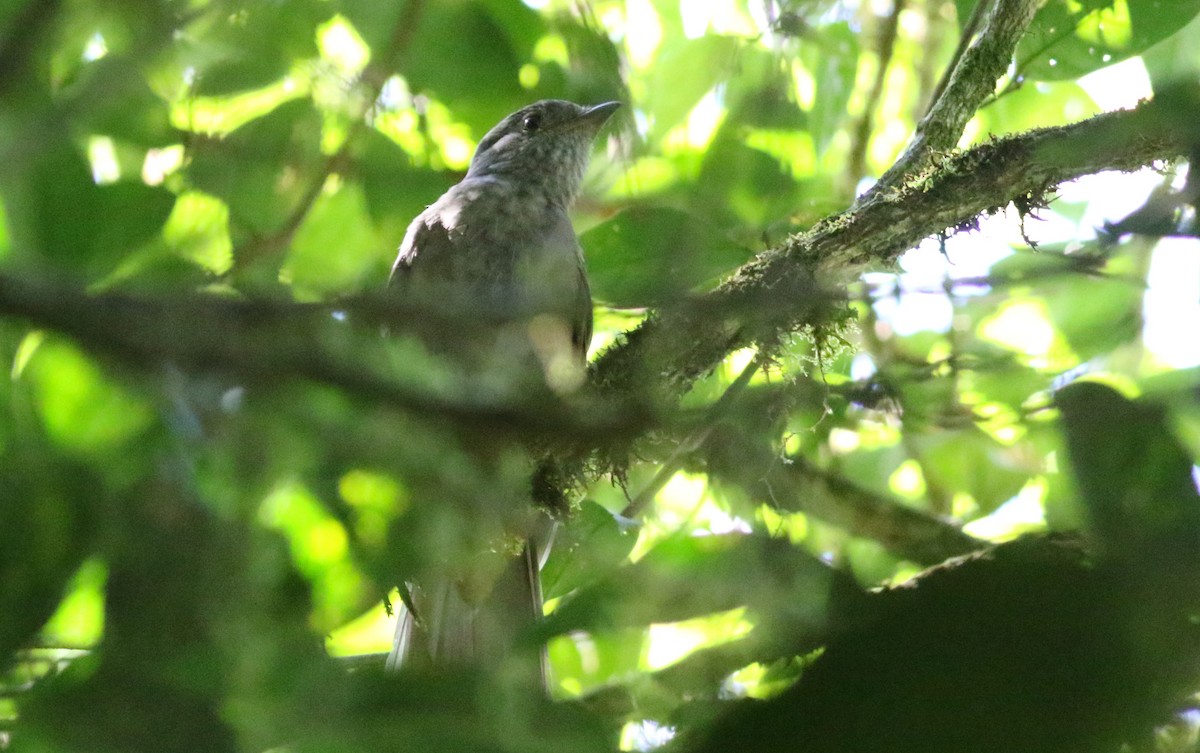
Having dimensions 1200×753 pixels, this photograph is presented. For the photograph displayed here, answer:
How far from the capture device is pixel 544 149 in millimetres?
5055

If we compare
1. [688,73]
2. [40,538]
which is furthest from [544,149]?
[40,538]

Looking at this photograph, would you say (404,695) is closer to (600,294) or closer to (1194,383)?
(1194,383)

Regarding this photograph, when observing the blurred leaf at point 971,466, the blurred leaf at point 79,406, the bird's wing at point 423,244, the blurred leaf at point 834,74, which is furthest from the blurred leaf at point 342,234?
the blurred leaf at point 971,466

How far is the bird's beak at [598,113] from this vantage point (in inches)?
173

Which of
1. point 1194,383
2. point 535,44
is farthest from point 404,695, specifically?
point 535,44

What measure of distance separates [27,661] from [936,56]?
5.05 m

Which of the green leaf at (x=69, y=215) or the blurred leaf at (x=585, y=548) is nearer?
the green leaf at (x=69, y=215)

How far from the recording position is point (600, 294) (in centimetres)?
301

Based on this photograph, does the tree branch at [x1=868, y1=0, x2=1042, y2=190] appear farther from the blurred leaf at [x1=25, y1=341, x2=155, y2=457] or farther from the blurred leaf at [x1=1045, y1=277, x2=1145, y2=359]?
the blurred leaf at [x1=25, y1=341, x2=155, y2=457]

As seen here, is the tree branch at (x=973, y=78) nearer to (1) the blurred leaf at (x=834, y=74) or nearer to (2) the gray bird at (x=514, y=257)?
(1) the blurred leaf at (x=834, y=74)

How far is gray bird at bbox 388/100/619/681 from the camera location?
2.38 m

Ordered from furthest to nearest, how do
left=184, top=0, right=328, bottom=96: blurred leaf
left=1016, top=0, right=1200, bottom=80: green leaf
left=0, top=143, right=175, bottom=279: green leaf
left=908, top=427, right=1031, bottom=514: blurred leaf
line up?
left=1016, top=0, right=1200, bottom=80: green leaf → left=908, top=427, right=1031, bottom=514: blurred leaf → left=184, top=0, right=328, bottom=96: blurred leaf → left=0, top=143, right=175, bottom=279: green leaf

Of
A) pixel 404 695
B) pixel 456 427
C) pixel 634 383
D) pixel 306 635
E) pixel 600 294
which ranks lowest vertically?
pixel 404 695

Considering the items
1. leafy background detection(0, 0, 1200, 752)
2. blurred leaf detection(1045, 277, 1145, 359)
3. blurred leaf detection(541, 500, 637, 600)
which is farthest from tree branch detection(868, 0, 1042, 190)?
blurred leaf detection(541, 500, 637, 600)
